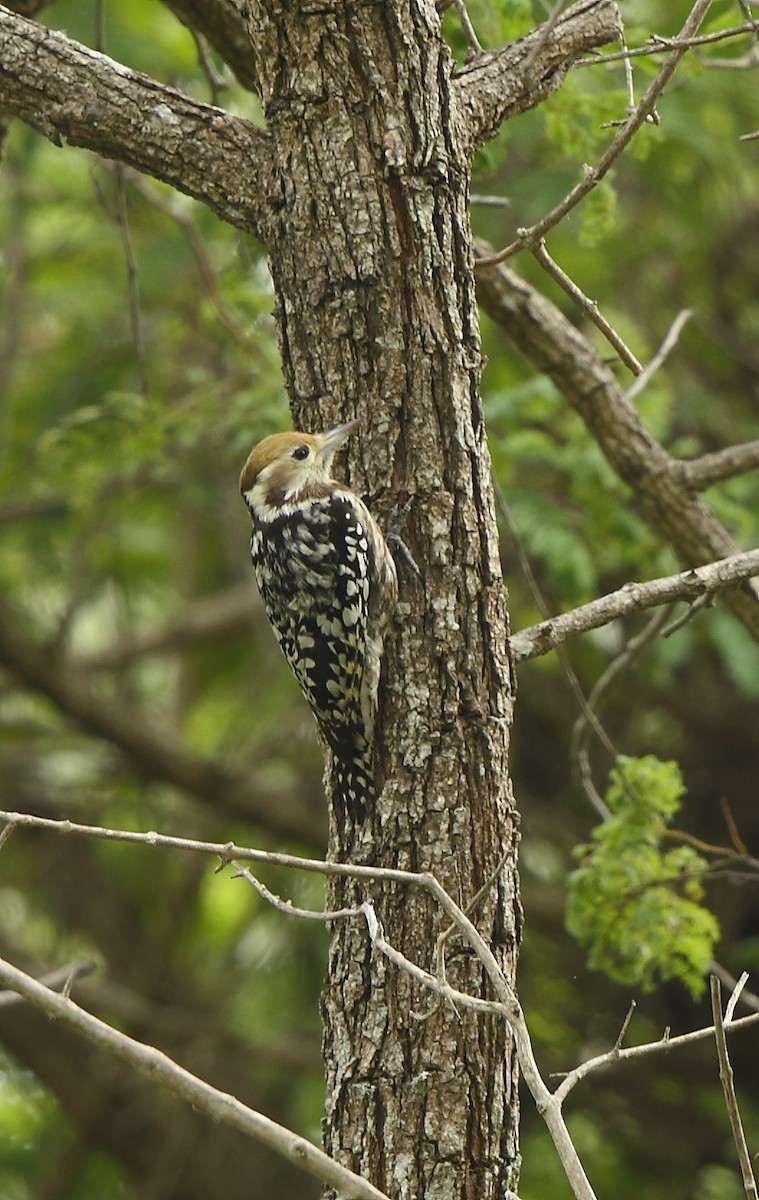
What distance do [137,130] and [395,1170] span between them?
7.76 feet

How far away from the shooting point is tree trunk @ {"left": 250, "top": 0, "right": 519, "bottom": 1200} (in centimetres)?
295

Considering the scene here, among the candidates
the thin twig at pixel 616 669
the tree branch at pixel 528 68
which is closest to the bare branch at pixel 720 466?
the thin twig at pixel 616 669

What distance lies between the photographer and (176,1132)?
27.1 ft

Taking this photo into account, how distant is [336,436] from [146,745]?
443 cm

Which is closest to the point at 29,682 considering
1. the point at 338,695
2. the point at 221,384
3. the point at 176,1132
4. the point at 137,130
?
the point at 221,384

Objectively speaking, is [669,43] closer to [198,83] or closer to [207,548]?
[198,83]

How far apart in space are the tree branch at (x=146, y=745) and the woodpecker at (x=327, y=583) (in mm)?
2963

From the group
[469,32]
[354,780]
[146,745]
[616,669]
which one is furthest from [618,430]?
[146,745]

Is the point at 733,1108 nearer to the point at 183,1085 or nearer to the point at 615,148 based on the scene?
the point at 183,1085

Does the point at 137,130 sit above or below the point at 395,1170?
above

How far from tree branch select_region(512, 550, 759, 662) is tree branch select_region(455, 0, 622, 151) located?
1.13 metres

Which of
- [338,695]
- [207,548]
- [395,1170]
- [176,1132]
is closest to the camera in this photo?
[395,1170]

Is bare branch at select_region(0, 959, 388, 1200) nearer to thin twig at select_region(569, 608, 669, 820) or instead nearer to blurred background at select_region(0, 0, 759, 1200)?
thin twig at select_region(569, 608, 669, 820)

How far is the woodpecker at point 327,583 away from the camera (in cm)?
329
